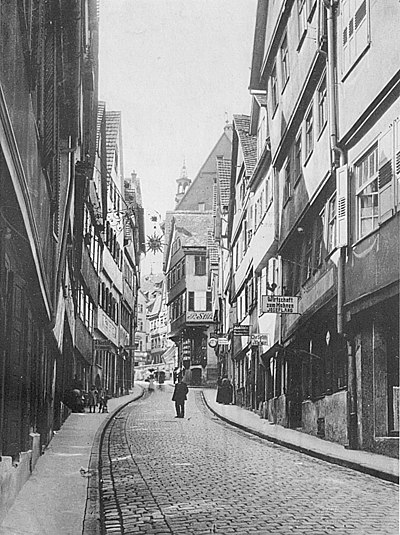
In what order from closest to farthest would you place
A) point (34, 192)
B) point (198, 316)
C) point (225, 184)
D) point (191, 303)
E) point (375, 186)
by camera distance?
point (34, 192)
point (375, 186)
point (225, 184)
point (191, 303)
point (198, 316)

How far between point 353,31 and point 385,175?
2.36m

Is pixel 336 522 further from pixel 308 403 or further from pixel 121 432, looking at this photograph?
pixel 121 432

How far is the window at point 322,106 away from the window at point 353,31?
2.40 metres

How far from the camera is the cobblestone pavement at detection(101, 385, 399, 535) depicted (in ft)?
22.7

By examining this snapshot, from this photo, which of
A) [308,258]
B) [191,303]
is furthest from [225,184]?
[308,258]

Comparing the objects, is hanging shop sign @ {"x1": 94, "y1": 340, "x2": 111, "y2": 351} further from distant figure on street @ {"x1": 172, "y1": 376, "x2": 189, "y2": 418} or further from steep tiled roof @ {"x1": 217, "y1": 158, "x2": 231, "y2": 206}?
steep tiled roof @ {"x1": 217, "y1": 158, "x2": 231, "y2": 206}

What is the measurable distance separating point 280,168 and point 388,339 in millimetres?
8705

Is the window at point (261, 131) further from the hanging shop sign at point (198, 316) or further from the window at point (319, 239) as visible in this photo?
the hanging shop sign at point (198, 316)

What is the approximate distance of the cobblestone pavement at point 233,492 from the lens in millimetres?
6922

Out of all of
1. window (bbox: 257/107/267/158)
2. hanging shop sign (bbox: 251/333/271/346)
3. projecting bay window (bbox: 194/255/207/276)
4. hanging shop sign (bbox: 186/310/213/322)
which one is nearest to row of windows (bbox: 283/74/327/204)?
hanging shop sign (bbox: 251/333/271/346)

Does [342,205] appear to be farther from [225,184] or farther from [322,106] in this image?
[225,184]

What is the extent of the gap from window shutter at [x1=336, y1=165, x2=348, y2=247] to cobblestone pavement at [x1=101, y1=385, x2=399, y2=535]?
3094 mm

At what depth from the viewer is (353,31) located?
1210 centimetres

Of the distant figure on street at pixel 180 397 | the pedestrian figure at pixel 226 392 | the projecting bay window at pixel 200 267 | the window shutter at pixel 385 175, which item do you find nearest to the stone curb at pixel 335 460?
the window shutter at pixel 385 175
